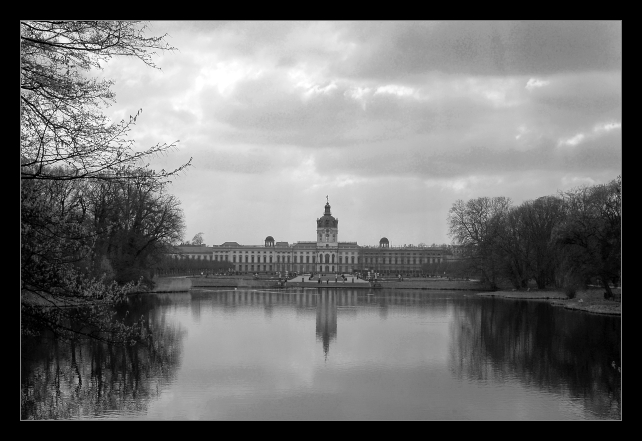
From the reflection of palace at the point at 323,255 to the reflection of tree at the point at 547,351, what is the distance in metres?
83.9

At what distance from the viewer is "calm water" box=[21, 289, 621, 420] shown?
1116cm

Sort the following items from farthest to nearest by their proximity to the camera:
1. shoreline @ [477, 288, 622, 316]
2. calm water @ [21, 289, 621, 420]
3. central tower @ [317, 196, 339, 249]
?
central tower @ [317, 196, 339, 249] < shoreline @ [477, 288, 622, 316] < calm water @ [21, 289, 621, 420]

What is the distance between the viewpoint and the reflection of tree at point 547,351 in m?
13.2

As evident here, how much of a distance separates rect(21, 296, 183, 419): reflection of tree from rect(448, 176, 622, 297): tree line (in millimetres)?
19051

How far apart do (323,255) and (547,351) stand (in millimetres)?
96725

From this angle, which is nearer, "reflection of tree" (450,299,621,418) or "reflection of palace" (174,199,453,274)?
"reflection of tree" (450,299,621,418)

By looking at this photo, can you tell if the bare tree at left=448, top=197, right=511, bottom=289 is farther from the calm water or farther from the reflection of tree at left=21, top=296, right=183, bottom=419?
the reflection of tree at left=21, top=296, right=183, bottom=419

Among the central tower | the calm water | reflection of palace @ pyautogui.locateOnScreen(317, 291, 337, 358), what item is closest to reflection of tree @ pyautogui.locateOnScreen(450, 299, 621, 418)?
the calm water

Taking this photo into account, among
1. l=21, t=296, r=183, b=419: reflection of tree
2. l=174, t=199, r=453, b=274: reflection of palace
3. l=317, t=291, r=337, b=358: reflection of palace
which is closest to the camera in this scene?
l=21, t=296, r=183, b=419: reflection of tree

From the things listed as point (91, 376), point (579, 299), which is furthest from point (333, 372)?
point (579, 299)

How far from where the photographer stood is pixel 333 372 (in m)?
14.1

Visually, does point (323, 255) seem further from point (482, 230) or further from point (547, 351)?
point (547, 351)
